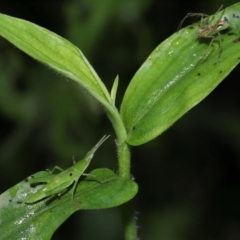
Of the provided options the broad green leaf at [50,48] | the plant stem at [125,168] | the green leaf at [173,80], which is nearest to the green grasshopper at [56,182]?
the plant stem at [125,168]

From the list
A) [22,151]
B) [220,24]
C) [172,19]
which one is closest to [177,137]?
[172,19]

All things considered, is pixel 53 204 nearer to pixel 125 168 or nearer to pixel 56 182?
pixel 56 182

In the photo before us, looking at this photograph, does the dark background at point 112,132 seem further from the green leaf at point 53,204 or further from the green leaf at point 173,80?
the green leaf at point 53,204

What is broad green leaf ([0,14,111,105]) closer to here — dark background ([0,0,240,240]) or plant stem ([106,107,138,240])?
plant stem ([106,107,138,240])

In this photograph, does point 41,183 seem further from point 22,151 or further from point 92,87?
point 22,151

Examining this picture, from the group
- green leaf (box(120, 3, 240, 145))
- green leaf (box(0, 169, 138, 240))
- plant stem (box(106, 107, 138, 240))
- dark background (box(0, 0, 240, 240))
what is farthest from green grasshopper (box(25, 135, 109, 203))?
dark background (box(0, 0, 240, 240))
